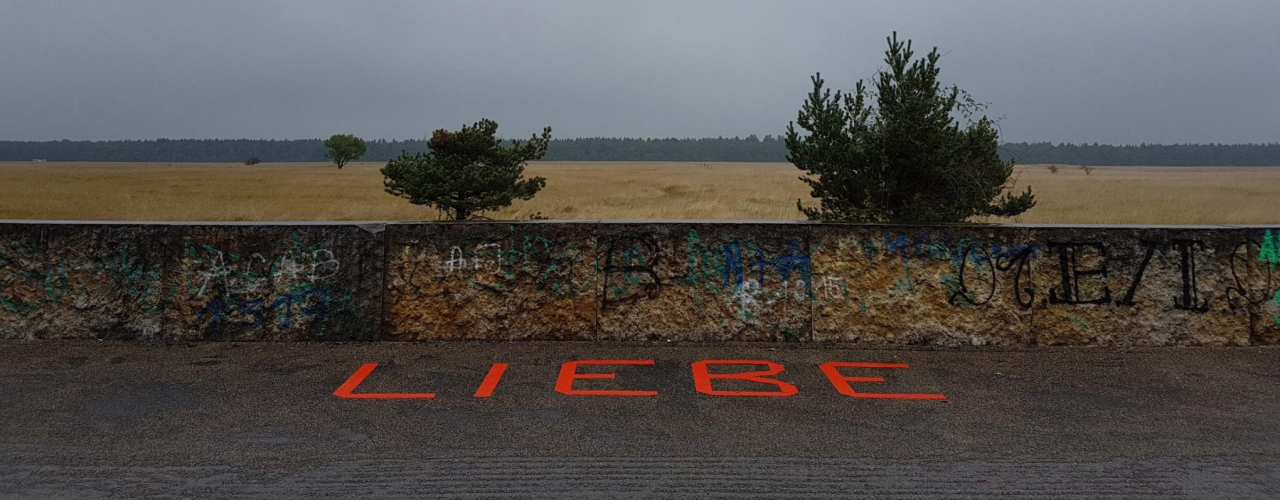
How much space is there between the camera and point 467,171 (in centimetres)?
1488

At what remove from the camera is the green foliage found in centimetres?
866

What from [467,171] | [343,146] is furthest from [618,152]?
[467,171]

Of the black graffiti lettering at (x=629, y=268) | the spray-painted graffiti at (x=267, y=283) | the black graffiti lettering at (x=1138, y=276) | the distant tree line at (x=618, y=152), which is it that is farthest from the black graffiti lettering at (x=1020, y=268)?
the distant tree line at (x=618, y=152)

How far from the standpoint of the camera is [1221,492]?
349cm

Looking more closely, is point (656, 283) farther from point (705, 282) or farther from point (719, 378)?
point (719, 378)

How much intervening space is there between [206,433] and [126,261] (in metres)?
3.07

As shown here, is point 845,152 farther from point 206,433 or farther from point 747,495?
point 206,433

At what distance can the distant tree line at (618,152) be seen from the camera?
137500 millimetres

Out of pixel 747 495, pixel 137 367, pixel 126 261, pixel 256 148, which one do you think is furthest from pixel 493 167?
pixel 256 148

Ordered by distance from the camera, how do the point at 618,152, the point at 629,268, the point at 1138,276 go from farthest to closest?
1. the point at 618,152
2. the point at 629,268
3. the point at 1138,276

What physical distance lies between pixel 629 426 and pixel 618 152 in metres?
151

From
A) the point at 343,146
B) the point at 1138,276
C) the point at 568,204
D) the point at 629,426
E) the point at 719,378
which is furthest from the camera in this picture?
the point at 343,146

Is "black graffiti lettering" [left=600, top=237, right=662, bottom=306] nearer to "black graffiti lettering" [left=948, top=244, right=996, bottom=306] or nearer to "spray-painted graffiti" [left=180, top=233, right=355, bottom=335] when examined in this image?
"spray-painted graffiti" [left=180, top=233, right=355, bottom=335]

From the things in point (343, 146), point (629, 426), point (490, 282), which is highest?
point (343, 146)
